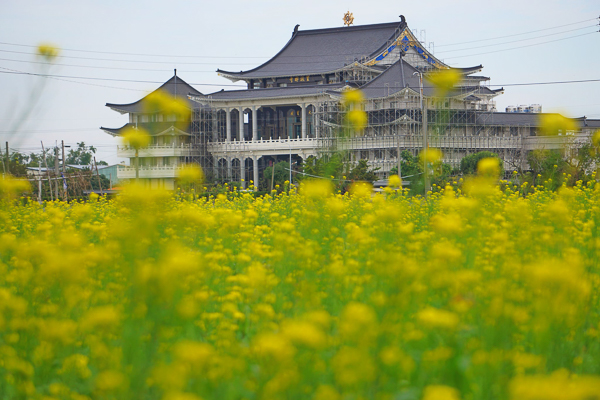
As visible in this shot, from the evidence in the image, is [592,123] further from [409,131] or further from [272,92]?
[272,92]

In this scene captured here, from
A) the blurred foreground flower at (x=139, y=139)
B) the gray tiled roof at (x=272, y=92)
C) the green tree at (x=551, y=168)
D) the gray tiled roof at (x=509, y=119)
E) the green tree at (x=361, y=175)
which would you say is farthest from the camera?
the gray tiled roof at (x=272, y=92)

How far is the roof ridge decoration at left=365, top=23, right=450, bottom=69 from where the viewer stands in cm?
3422

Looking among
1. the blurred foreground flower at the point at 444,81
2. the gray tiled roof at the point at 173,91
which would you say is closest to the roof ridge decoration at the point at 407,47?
the gray tiled roof at the point at 173,91

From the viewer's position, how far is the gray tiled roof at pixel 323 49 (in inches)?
1423

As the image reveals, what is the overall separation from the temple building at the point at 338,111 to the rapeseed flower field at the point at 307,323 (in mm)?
25987

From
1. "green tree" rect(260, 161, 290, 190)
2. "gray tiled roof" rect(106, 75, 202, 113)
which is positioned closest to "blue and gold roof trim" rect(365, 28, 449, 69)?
"green tree" rect(260, 161, 290, 190)

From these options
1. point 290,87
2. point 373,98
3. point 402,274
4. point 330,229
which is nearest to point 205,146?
point 290,87

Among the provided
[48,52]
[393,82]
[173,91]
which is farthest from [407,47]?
[48,52]

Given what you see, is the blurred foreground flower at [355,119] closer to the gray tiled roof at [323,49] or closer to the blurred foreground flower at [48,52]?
the blurred foreground flower at [48,52]

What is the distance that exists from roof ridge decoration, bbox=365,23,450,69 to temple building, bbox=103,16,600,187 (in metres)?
0.06

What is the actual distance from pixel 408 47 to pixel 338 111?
7.80 metres

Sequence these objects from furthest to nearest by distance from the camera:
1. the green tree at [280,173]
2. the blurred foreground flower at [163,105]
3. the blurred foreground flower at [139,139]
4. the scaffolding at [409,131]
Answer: the scaffolding at [409,131] < the green tree at [280,173] < the blurred foreground flower at [163,105] < the blurred foreground flower at [139,139]

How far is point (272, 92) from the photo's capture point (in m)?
34.4

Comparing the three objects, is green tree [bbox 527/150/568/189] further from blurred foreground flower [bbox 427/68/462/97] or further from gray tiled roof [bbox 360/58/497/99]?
gray tiled roof [bbox 360/58/497/99]
